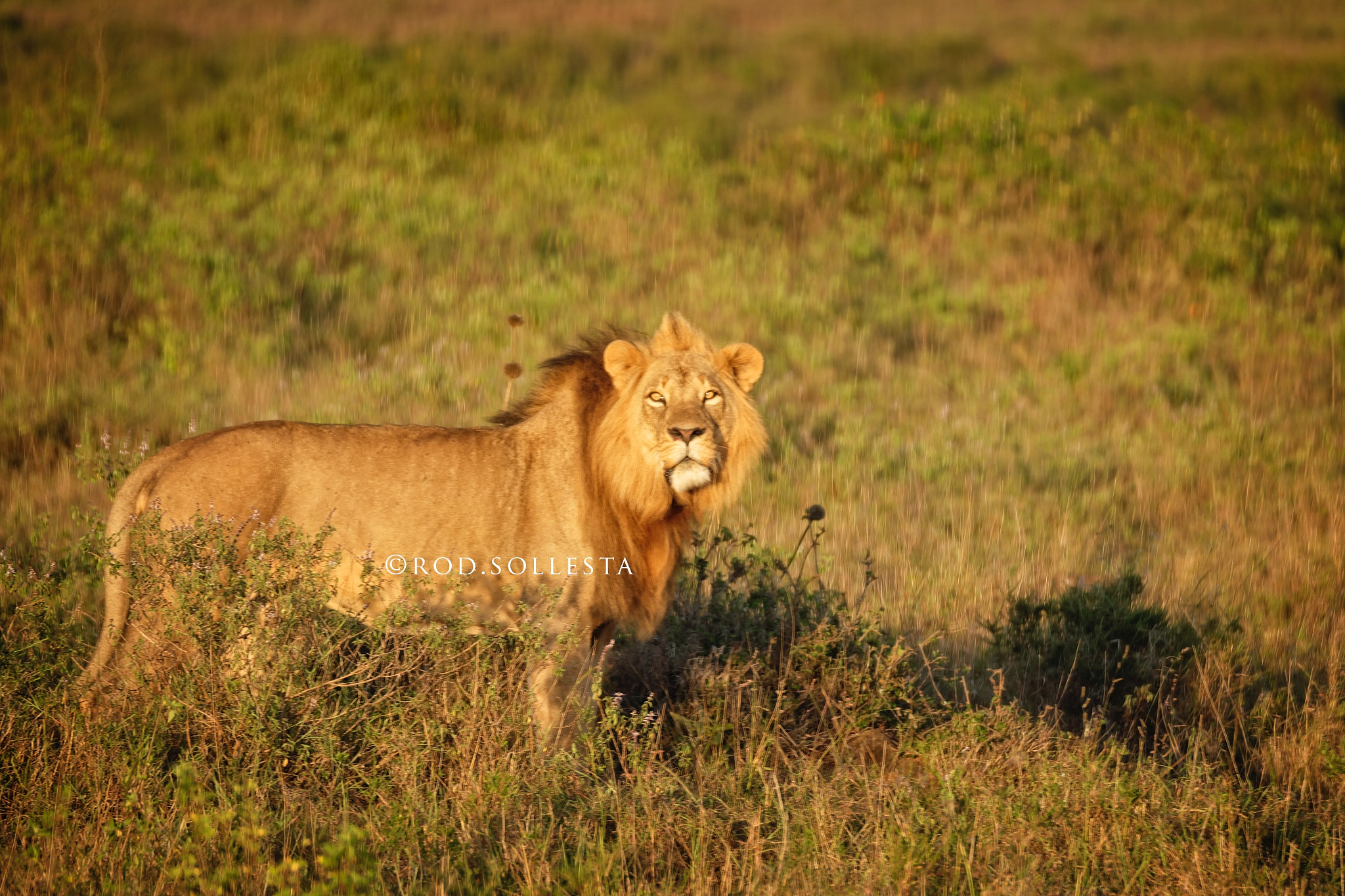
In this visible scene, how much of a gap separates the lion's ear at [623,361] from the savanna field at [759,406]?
3.57 ft

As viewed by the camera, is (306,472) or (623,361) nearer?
(306,472)

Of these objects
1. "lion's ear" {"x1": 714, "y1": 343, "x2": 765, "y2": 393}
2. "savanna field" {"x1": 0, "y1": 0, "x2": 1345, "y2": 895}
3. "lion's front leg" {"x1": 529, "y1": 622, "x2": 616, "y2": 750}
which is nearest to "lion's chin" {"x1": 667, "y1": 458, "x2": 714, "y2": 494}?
"lion's ear" {"x1": 714, "y1": 343, "x2": 765, "y2": 393}

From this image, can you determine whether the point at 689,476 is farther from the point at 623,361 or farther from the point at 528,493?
the point at 528,493

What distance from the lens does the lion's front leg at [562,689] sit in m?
4.81

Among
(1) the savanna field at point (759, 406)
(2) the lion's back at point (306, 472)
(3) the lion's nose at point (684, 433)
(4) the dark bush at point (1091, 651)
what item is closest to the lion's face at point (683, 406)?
(3) the lion's nose at point (684, 433)

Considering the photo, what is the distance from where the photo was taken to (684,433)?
4.99 meters

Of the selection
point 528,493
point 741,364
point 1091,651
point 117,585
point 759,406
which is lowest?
point 1091,651

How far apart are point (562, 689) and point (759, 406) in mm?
5958

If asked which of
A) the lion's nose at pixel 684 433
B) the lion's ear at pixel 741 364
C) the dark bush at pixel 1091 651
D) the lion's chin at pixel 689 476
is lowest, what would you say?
the dark bush at pixel 1091 651

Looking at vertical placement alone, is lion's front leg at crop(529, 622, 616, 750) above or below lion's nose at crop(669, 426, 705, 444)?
below

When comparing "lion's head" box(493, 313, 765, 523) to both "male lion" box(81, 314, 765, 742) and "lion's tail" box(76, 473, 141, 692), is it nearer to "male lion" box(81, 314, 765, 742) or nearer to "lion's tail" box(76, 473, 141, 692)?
"male lion" box(81, 314, 765, 742)

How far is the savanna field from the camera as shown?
14.4 ft

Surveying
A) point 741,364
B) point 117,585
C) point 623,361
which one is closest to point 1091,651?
point 741,364

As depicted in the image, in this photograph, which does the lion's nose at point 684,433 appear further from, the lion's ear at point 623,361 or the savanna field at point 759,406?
the savanna field at point 759,406
